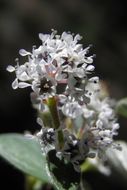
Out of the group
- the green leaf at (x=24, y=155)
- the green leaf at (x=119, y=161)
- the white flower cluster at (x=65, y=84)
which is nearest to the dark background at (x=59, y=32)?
the green leaf at (x=119, y=161)

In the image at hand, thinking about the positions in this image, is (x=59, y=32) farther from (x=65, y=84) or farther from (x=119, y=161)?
(x=65, y=84)

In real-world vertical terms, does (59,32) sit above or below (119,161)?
above

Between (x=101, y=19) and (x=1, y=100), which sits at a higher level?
(x=101, y=19)

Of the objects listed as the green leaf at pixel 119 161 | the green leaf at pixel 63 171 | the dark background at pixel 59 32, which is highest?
the dark background at pixel 59 32

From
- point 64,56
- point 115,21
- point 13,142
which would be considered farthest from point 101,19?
point 64,56

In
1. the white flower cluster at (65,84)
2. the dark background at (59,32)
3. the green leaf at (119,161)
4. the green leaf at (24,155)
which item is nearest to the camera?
the white flower cluster at (65,84)

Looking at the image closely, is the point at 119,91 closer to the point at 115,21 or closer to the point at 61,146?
the point at 115,21

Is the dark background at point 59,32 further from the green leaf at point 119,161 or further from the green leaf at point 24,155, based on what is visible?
the green leaf at point 24,155

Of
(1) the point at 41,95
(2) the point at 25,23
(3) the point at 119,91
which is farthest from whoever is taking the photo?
(2) the point at 25,23

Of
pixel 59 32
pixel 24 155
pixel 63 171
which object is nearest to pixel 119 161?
pixel 24 155
